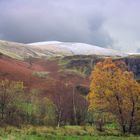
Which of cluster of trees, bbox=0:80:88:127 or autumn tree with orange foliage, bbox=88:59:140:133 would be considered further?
cluster of trees, bbox=0:80:88:127

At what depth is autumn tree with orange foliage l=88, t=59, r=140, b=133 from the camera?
59.3 meters

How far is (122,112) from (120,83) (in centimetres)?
468

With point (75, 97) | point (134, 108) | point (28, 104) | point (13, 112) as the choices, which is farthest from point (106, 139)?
point (75, 97)

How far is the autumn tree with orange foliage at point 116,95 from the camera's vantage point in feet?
195

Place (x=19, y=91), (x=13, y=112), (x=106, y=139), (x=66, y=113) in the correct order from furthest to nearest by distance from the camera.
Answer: (x=66, y=113) < (x=19, y=91) < (x=13, y=112) < (x=106, y=139)

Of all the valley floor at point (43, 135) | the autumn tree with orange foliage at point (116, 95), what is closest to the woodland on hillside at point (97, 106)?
the autumn tree with orange foliage at point (116, 95)

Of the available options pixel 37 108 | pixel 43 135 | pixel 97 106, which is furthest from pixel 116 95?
pixel 37 108

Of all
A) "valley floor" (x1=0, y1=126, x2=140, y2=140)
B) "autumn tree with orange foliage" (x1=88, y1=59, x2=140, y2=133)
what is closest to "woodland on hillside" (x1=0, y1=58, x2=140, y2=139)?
"autumn tree with orange foliage" (x1=88, y1=59, x2=140, y2=133)

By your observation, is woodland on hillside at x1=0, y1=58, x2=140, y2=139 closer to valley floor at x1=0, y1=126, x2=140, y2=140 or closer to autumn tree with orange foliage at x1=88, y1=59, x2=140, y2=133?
autumn tree with orange foliage at x1=88, y1=59, x2=140, y2=133

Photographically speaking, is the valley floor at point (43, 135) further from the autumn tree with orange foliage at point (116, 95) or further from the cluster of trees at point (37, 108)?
the cluster of trees at point (37, 108)

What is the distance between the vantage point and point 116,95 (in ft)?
197

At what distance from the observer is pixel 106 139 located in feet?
138

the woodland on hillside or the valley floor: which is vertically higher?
the woodland on hillside

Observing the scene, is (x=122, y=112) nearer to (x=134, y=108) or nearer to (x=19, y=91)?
(x=134, y=108)
